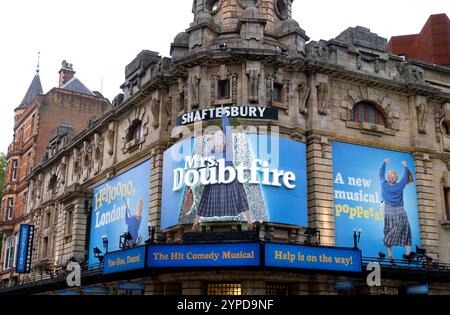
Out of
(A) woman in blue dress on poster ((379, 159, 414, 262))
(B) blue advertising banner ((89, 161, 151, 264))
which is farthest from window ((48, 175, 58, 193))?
(A) woman in blue dress on poster ((379, 159, 414, 262))

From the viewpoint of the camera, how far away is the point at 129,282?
3045 centimetres

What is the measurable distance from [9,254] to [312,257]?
3856cm

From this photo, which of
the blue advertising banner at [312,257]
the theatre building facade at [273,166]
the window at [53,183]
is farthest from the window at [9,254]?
the blue advertising banner at [312,257]

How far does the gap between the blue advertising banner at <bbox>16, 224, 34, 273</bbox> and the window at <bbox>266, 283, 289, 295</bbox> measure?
2784 centimetres

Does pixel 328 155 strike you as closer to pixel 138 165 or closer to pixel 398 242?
pixel 398 242

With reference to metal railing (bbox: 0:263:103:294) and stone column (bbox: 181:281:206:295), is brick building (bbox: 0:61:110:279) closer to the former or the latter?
metal railing (bbox: 0:263:103:294)

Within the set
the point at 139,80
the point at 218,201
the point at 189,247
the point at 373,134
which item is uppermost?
the point at 139,80

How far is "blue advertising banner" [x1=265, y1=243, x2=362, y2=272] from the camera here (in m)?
26.2

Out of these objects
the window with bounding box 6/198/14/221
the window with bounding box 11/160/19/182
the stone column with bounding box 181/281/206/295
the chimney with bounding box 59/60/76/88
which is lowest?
the stone column with bounding box 181/281/206/295

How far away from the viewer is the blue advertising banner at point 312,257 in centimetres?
2616

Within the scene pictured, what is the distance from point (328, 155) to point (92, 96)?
121 ft

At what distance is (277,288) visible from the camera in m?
29.2

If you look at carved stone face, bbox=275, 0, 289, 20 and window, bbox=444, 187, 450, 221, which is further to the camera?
carved stone face, bbox=275, 0, 289, 20
